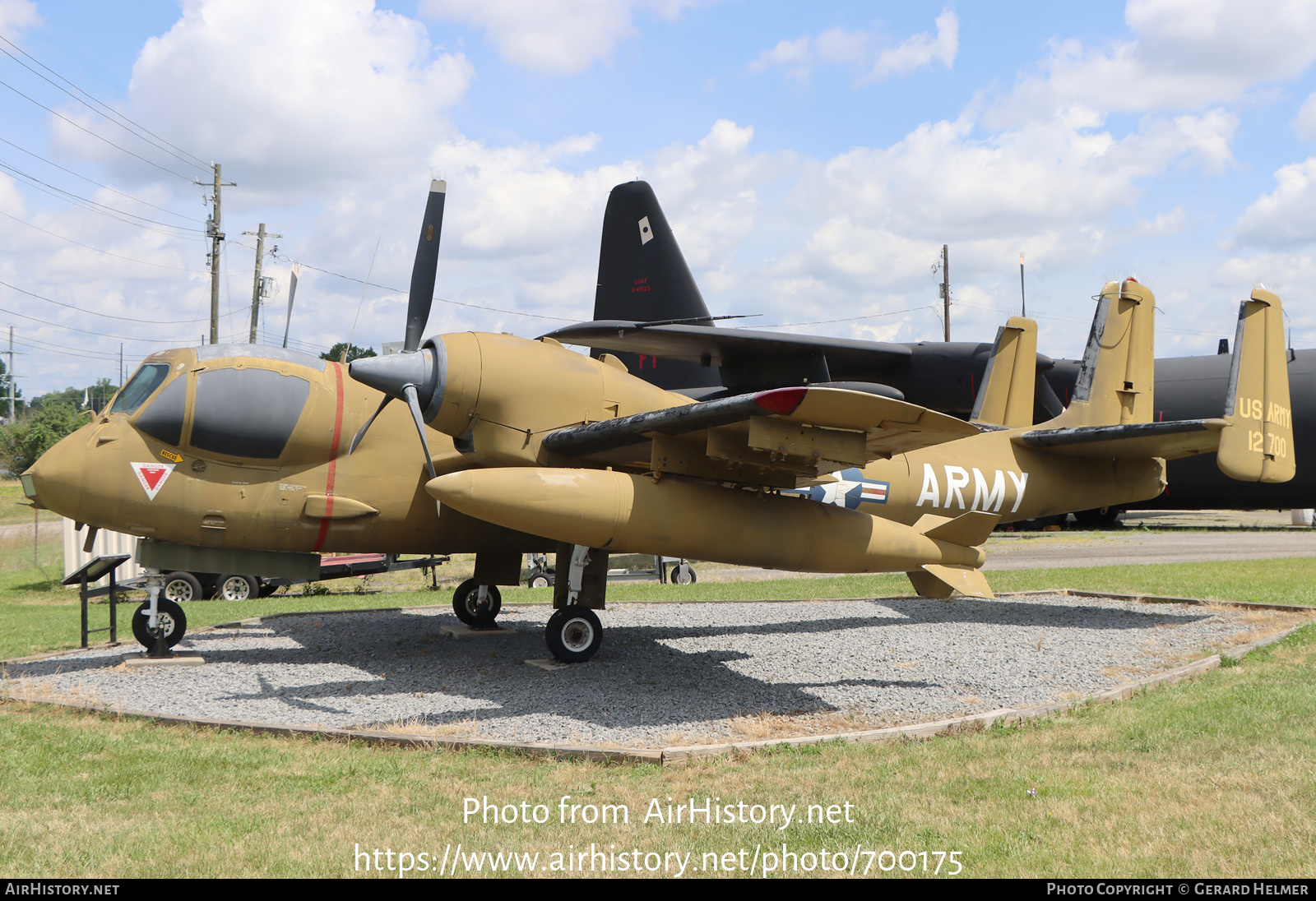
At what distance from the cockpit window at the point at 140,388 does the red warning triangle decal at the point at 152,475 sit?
25.7 inches

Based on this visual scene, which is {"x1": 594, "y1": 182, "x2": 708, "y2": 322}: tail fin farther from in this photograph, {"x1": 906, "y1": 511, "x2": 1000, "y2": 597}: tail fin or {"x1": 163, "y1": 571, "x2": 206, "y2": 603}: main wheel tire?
{"x1": 163, "y1": 571, "x2": 206, "y2": 603}: main wheel tire

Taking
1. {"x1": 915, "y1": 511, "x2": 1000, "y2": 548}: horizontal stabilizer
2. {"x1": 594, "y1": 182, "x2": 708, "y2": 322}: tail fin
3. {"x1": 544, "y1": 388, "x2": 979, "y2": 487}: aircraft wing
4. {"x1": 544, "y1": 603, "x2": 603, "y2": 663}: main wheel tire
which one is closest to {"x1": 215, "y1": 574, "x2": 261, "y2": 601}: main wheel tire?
{"x1": 594, "y1": 182, "x2": 708, "y2": 322}: tail fin

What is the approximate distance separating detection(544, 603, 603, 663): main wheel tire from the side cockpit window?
449 cm

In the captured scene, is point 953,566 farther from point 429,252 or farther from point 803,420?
point 429,252

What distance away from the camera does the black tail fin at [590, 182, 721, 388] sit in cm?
1991

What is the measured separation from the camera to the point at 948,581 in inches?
396

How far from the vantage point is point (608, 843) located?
4.78m

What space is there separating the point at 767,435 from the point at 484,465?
333cm

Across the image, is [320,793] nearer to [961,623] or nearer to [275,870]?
[275,870]

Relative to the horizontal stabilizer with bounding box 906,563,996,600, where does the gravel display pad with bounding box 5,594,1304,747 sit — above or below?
below

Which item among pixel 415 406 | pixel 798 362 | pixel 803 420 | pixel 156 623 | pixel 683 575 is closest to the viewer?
pixel 803 420

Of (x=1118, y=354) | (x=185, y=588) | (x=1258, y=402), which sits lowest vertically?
(x=185, y=588)

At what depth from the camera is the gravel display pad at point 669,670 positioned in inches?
309

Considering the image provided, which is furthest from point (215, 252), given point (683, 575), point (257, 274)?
point (683, 575)
